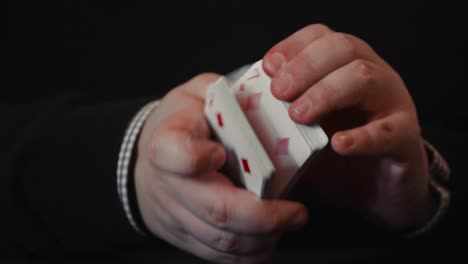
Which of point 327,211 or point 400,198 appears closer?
point 400,198

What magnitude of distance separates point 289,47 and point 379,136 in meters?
0.17

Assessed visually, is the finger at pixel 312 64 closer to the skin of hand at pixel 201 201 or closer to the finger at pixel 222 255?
the skin of hand at pixel 201 201

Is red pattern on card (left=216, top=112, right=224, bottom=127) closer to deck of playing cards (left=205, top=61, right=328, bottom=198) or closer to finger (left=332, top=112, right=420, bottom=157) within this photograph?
deck of playing cards (left=205, top=61, right=328, bottom=198)

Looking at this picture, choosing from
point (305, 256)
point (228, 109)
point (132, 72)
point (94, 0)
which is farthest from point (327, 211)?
point (94, 0)

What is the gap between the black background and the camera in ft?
2.64

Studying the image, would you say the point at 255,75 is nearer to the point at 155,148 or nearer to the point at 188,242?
the point at 155,148

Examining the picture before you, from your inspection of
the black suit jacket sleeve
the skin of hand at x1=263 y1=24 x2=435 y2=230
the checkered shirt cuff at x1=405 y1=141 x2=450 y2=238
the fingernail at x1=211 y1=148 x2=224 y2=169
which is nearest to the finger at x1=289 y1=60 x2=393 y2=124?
the skin of hand at x1=263 y1=24 x2=435 y2=230

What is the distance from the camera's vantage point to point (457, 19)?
2.74ft

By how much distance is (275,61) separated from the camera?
56 centimetres

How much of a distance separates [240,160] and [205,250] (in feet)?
0.61

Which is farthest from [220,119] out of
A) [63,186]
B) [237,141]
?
[63,186]

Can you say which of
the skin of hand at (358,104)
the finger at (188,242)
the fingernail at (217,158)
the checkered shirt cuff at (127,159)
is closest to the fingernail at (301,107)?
the skin of hand at (358,104)

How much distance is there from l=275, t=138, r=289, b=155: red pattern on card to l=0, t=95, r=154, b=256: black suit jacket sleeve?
332mm

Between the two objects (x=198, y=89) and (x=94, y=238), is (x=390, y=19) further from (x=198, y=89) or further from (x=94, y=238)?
(x=94, y=238)
